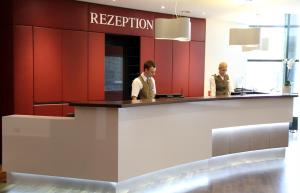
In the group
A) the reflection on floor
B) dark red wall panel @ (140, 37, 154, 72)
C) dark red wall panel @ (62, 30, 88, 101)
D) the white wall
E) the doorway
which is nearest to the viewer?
the reflection on floor

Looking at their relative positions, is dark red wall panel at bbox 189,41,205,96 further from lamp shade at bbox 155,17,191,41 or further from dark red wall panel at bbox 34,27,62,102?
lamp shade at bbox 155,17,191,41

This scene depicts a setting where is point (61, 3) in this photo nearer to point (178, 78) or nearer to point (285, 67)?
point (178, 78)

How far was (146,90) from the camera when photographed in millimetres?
6750

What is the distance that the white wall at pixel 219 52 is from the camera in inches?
473

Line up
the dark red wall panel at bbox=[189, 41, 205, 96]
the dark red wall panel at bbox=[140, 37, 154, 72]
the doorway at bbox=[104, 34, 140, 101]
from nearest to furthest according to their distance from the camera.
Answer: the doorway at bbox=[104, 34, 140, 101], the dark red wall panel at bbox=[140, 37, 154, 72], the dark red wall panel at bbox=[189, 41, 205, 96]

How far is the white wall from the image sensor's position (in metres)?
12.0

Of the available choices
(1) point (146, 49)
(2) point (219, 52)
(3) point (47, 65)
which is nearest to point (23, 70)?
(3) point (47, 65)

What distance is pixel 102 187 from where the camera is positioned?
211 inches

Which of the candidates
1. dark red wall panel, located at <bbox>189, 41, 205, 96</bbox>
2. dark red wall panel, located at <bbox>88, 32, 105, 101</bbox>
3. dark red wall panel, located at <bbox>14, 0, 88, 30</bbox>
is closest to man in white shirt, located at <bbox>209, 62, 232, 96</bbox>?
dark red wall panel, located at <bbox>88, 32, 105, 101</bbox>

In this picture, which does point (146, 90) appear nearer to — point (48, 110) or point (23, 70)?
point (48, 110)

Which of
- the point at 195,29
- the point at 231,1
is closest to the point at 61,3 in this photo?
the point at 231,1

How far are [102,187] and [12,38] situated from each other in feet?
12.6

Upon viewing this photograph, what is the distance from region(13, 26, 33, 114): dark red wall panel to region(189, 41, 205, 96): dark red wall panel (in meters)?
5.02

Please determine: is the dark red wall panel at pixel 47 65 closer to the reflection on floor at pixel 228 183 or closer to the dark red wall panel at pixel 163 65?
the reflection on floor at pixel 228 183
